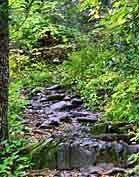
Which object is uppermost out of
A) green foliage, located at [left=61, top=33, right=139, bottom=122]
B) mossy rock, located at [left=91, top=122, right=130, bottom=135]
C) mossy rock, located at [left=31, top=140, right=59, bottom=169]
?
green foliage, located at [left=61, top=33, right=139, bottom=122]

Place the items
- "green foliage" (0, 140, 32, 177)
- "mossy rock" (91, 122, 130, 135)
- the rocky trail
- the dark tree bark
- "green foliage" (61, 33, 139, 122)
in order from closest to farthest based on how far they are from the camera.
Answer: "green foliage" (0, 140, 32, 177)
the rocky trail
the dark tree bark
"mossy rock" (91, 122, 130, 135)
"green foliage" (61, 33, 139, 122)

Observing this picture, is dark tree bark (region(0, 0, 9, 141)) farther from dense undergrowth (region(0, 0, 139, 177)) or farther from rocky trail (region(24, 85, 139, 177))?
rocky trail (region(24, 85, 139, 177))

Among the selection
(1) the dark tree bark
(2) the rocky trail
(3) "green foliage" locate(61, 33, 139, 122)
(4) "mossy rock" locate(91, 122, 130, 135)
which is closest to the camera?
(2) the rocky trail

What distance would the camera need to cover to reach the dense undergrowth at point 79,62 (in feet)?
15.8

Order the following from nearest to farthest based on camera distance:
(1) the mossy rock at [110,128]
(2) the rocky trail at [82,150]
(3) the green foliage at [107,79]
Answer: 1. (2) the rocky trail at [82,150]
2. (1) the mossy rock at [110,128]
3. (3) the green foliage at [107,79]

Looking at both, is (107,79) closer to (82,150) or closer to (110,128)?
(110,128)

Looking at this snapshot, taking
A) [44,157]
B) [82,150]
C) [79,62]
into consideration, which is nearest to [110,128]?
[82,150]

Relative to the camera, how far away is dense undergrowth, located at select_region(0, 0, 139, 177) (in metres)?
4.82

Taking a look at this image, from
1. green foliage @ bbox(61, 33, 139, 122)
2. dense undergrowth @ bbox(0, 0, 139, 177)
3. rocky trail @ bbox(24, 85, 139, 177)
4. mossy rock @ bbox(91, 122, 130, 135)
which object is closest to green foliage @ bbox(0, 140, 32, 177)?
dense undergrowth @ bbox(0, 0, 139, 177)

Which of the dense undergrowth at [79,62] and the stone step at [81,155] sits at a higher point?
the dense undergrowth at [79,62]

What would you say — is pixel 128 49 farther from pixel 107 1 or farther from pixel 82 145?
pixel 107 1

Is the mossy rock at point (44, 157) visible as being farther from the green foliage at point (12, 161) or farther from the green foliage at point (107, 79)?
the green foliage at point (107, 79)

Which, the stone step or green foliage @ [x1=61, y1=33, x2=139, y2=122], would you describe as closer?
the stone step

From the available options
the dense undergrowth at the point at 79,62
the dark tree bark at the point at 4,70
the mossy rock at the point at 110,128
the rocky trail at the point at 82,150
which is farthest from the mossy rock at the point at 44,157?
the mossy rock at the point at 110,128
